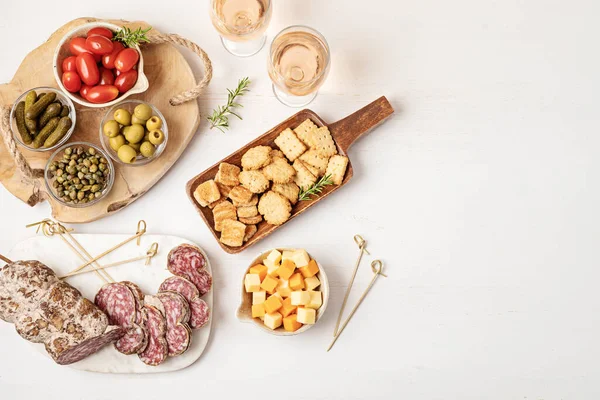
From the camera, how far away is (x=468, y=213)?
212cm

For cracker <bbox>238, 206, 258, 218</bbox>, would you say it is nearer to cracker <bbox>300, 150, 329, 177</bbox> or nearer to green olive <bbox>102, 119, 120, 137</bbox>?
cracker <bbox>300, 150, 329, 177</bbox>

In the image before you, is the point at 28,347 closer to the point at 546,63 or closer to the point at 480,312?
the point at 480,312

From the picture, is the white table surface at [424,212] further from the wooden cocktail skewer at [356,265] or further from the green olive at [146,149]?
the green olive at [146,149]

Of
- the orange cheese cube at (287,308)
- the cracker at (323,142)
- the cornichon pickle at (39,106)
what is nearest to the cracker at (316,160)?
the cracker at (323,142)

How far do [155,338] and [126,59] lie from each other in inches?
39.8

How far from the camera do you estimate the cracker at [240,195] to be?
197 cm

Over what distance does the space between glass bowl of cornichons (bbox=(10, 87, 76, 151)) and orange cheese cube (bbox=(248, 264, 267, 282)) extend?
0.83 metres

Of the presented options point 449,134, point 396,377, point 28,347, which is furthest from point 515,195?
point 28,347

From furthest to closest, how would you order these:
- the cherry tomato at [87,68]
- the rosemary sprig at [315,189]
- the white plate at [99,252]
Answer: the white plate at [99,252], the rosemary sprig at [315,189], the cherry tomato at [87,68]

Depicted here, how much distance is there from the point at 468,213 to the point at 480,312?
39 centimetres

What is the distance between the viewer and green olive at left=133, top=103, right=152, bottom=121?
190 cm

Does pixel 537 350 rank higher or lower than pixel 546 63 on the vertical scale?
lower

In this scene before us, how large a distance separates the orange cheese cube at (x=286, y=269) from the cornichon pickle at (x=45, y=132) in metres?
0.96

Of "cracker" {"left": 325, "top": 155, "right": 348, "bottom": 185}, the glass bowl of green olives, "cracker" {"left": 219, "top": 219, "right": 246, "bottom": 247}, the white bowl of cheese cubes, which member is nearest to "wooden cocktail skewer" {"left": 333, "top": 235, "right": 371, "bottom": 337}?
the white bowl of cheese cubes
